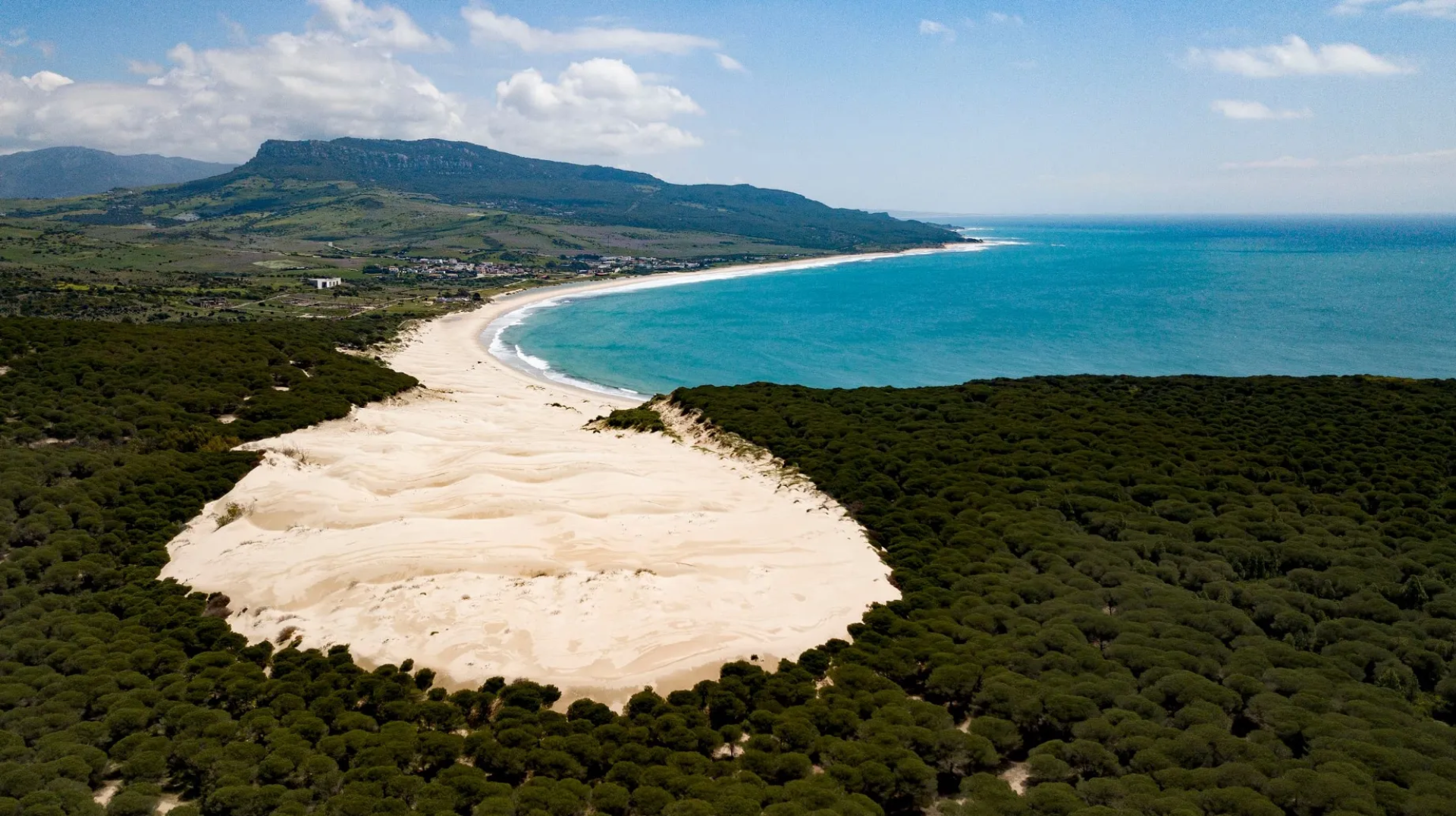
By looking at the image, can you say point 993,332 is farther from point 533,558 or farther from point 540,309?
point 533,558

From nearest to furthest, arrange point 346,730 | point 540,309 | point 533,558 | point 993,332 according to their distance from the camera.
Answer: point 346,730, point 533,558, point 993,332, point 540,309

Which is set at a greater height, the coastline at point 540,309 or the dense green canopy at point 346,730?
the coastline at point 540,309

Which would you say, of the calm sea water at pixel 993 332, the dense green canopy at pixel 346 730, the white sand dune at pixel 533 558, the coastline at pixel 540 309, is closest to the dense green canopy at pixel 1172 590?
the dense green canopy at pixel 346 730

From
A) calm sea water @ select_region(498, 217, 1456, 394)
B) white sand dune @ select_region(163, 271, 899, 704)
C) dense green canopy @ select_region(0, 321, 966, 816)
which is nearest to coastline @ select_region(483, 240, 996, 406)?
calm sea water @ select_region(498, 217, 1456, 394)

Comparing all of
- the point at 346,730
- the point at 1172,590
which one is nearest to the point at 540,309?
the point at 346,730

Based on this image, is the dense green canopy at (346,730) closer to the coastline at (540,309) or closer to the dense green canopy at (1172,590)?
the dense green canopy at (1172,590)

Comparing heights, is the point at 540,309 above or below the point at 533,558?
above

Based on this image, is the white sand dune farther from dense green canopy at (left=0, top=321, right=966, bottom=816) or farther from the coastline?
the coastline
